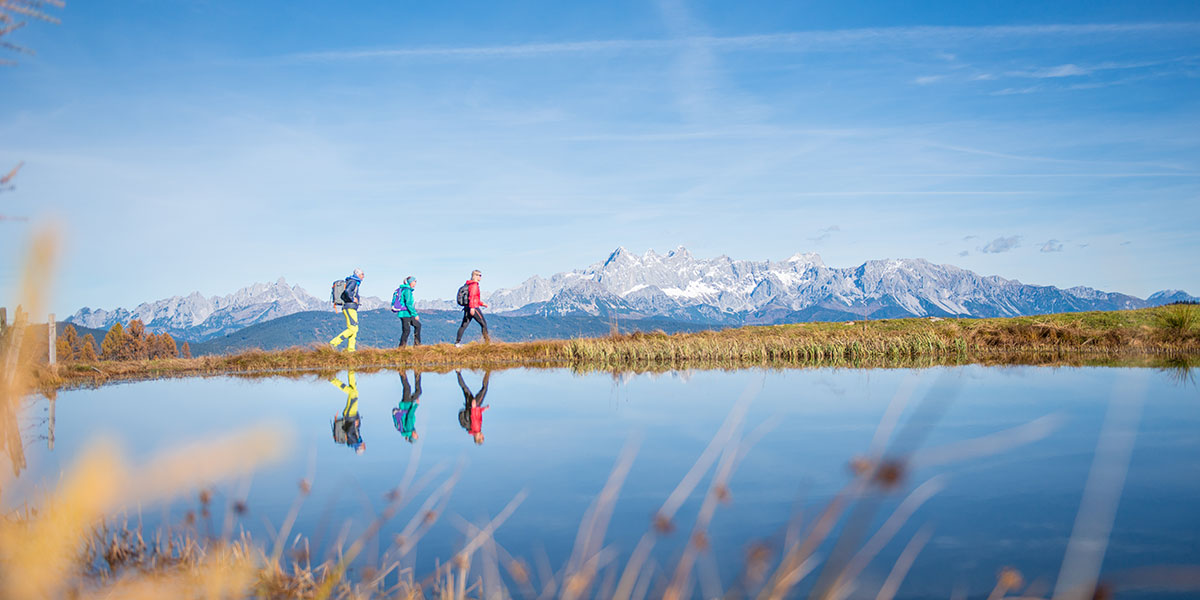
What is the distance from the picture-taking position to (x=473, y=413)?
12.4 meters

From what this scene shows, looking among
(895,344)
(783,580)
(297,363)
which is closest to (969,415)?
(783,580)

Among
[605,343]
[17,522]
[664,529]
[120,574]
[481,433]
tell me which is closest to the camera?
[664,529]

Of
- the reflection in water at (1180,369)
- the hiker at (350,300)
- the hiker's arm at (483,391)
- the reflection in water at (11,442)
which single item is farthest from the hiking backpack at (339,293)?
the reflection in water at (1180,369)

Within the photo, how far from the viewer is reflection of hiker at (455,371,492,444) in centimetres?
1059

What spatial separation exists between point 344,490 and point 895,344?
20.0 m

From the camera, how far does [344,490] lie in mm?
7402

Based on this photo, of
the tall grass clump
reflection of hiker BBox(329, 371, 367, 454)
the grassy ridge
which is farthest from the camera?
the grassy ridge

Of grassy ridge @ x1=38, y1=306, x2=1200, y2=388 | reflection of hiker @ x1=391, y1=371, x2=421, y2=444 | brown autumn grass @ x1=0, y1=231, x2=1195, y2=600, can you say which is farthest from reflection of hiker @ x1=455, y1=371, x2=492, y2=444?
grassy ridge @ x1=38, y1=306, x2=1200, y2=388

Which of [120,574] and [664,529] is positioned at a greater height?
[664,529]

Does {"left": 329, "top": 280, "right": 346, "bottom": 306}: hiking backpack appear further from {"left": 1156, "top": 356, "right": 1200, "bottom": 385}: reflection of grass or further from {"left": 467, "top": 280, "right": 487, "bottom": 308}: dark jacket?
{"left": 1156, "top": 356, "right": 1200, "bottom": 385}: reflection of grass

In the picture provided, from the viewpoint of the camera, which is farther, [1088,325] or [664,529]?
[1088,325]

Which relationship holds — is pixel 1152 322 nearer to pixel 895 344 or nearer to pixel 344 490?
pixel 895 344

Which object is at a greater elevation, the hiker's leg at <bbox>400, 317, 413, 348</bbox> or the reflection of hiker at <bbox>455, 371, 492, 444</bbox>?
the hiker's leg at <bbox>400, 317, 413, 348</bbox>

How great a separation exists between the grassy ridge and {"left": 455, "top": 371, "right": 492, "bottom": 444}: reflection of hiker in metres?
7.89
